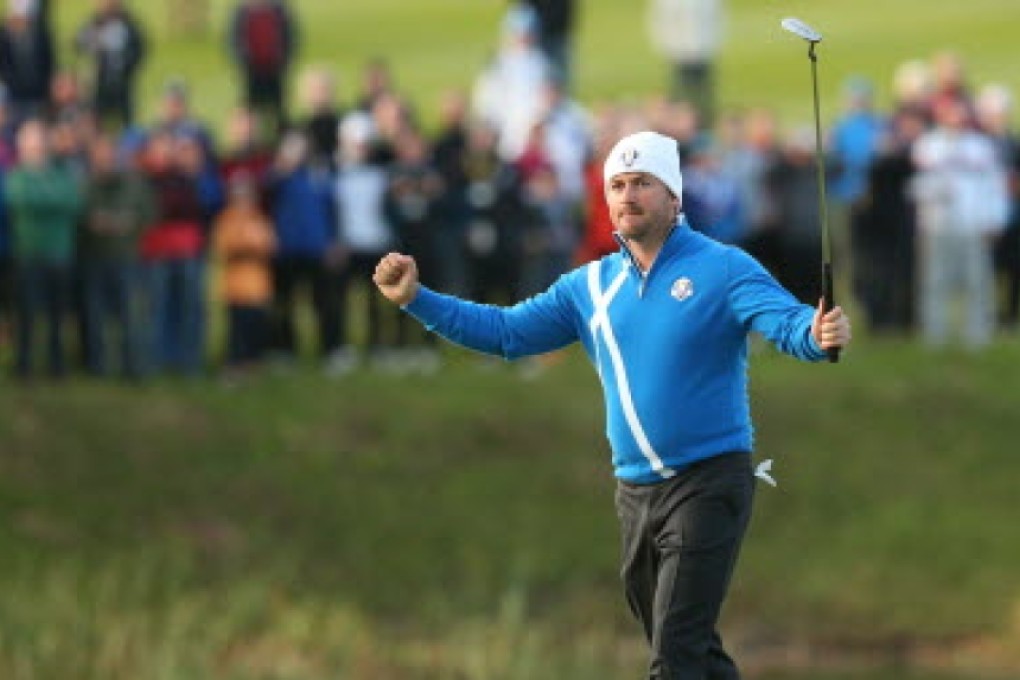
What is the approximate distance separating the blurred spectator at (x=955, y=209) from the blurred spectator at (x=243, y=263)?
21.3ft

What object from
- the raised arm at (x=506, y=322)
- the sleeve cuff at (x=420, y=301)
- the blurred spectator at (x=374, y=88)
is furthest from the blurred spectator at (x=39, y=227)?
the sleeve cuff at (x=420, y=301)

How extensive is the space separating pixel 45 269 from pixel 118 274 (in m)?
0.77

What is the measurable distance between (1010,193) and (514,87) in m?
5.03

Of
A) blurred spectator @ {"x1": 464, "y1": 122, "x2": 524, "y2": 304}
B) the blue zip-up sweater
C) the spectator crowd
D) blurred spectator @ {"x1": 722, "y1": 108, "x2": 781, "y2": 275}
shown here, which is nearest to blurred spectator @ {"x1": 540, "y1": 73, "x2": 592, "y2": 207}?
the spectator crowd

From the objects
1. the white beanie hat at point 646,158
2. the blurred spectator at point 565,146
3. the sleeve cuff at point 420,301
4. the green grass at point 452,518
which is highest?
the white beanie hat at point 646,158

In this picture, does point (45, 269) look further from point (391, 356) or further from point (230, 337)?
point (391, 356)

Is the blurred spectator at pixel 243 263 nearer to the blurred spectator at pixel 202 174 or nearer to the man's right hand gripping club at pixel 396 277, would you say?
the blurred spectator at pixel 202 174

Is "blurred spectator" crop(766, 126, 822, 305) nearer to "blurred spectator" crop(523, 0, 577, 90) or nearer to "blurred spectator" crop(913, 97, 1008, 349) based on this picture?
"blurred spectator" crop(913, 97, 1008, 349)

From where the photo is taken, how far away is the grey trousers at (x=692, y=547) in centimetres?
1490

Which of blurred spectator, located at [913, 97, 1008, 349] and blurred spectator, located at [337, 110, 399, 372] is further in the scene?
blurred spectator, located at [913, 97, 1008, 349]

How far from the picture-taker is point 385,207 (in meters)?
31.5

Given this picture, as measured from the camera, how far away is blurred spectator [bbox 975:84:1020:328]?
34562mm

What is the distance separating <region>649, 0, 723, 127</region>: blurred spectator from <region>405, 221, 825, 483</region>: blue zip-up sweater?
73.3ft

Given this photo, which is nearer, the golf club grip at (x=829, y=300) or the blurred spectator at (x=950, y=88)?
the golf club grip at (x=829, y=300)
